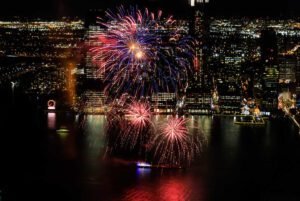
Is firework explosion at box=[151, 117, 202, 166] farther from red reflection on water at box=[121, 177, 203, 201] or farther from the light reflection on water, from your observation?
red reflection on water at box=[121, 177, 203, 201]

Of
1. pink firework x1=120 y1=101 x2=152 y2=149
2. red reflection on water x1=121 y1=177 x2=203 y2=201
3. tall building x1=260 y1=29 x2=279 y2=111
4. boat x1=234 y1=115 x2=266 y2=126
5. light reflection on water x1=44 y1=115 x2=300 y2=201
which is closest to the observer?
red reflection on water x1=121 y1=177 x2=203 y2=201

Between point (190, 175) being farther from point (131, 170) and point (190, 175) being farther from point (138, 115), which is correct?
point (138, 115)

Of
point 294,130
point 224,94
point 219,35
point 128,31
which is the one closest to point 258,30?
point 219,35

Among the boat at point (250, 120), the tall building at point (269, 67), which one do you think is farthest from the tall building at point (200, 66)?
the tall building at point (269, 67)

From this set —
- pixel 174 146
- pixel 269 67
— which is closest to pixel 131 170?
pixel 174 146

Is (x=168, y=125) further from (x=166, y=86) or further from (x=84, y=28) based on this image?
(x=84, y=28)

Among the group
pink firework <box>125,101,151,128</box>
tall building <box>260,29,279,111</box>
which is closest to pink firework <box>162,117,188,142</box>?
pink firework <box>125,101,151,128</box>

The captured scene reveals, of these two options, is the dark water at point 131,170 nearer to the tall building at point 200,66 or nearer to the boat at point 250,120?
the boat at point 250,120
